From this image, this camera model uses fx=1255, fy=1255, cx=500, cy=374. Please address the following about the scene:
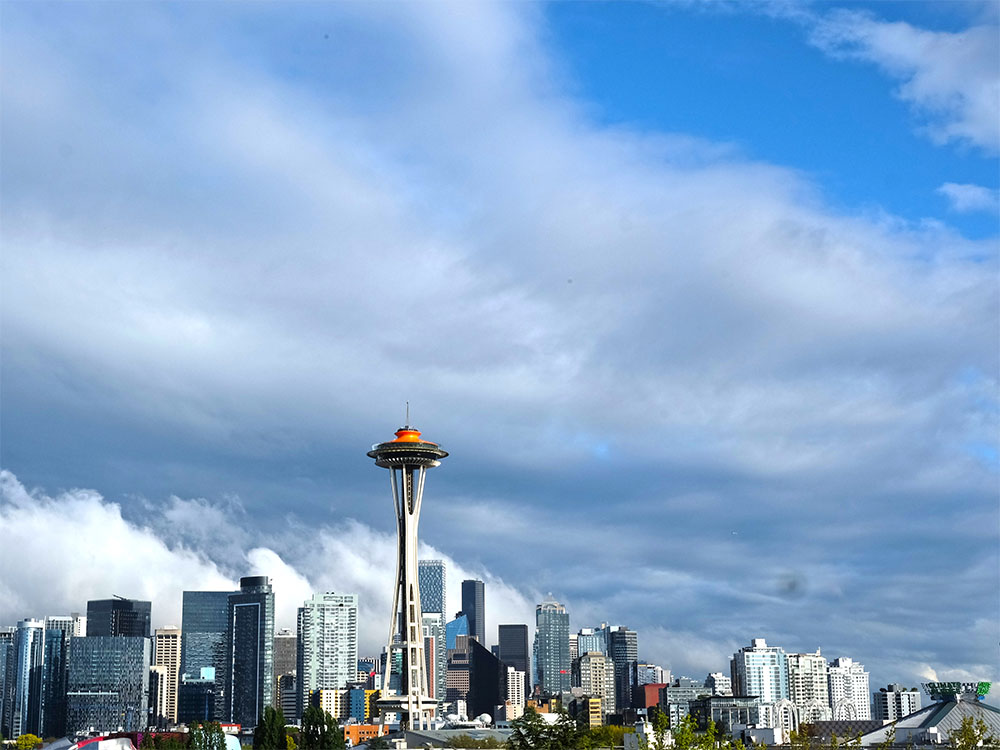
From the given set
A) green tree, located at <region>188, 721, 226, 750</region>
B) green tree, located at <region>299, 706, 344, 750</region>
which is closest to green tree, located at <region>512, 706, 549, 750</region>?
green tree, located at <region>188, 721, 226, 750</region>

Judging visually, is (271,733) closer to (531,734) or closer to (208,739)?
(208,739)

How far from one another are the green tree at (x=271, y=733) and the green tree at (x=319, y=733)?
453 centimetres

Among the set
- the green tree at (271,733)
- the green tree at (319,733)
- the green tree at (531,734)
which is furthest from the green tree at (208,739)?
A: the green tree at (531,734)

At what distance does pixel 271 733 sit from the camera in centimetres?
14338

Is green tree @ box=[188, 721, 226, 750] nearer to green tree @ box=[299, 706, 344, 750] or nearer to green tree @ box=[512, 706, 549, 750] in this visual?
green tree @ box=[299, 706, 344, 750]

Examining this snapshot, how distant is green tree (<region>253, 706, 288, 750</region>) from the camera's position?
142 m

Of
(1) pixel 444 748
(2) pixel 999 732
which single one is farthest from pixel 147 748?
(2) pixel 999 732

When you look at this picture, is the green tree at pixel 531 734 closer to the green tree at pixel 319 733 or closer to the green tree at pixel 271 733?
the green tree at pixel 271 733

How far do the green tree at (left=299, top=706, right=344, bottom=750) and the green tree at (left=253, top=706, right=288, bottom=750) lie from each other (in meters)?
4.53

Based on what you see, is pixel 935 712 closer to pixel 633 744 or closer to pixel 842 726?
pixel 842 726

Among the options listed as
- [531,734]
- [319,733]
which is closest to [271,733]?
[319,733]

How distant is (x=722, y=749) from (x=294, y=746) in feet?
380

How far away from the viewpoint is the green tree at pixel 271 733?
142 metres

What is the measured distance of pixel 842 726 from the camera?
453ft
